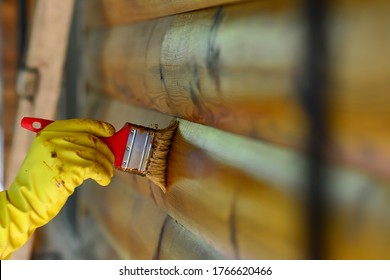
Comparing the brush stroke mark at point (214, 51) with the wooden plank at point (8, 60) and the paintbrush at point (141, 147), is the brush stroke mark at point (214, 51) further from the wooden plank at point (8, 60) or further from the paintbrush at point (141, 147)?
the wooden plank at point (8, 60)

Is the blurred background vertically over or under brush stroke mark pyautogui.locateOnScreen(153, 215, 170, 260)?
over

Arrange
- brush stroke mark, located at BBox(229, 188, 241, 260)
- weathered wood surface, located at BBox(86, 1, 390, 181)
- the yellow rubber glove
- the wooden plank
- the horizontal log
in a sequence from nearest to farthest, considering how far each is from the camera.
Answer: weathered wood surface, located at BBox(86, 1, 390, 181)
brush stroke mark, located at BBox(229, 188, 241, 260)
the yellow rubber glove
the horizontal log
the wooden plank

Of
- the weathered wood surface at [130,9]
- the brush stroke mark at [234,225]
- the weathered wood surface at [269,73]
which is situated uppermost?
the weathered wood surface at [130,9]

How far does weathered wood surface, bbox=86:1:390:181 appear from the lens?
531 millimetres

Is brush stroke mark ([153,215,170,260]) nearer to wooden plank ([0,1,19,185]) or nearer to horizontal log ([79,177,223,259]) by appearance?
horizontal log ([79,177,223,259])

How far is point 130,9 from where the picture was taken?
1321 mm

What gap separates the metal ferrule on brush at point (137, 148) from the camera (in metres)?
1.03

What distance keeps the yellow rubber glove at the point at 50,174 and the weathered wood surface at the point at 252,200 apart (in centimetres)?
16

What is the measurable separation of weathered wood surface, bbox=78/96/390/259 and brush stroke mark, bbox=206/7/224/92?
0.31 ft

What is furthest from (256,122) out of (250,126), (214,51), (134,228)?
(134,228)

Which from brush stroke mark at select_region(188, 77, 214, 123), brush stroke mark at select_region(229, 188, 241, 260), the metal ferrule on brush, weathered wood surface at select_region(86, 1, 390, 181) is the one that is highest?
weathered wood surface at select_region(86, 1, 390, 181)

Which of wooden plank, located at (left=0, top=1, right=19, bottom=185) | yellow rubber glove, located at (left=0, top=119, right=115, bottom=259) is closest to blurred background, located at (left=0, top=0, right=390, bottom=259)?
yellow rubber glove, located at (left=0, top=119, right=115, bottom=259)

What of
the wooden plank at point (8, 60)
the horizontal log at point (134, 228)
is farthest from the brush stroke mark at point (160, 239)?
the wooden plank at point (8, 60)
